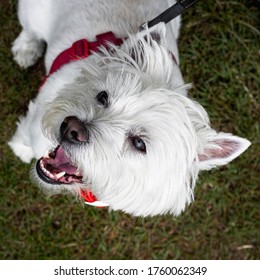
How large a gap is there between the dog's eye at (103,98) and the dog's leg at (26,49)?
4.59 feet

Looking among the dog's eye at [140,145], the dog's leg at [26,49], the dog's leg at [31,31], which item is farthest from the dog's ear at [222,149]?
the dog's leg at [26,49]

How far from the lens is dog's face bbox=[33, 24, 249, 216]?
204cm

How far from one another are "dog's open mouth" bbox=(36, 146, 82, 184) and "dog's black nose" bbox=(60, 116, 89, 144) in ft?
0.67

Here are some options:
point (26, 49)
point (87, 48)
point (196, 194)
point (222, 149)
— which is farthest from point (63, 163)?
point (196, 194)

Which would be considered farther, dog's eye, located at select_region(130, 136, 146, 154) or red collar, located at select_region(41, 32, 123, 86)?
red collar, located at select_region(41, 32, 123, 86)

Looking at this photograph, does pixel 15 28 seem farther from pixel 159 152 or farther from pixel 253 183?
pixel 253 183

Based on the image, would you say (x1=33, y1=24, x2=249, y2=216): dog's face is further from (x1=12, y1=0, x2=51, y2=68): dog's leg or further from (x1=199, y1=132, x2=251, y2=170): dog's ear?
(x1=12, y1=0, x2=51, y2=68): dog's leg

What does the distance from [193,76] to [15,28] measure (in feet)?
4.73

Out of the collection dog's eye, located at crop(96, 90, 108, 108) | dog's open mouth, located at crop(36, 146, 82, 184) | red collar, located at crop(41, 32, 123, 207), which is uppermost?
red collar, located at crop(41, 32, 123, 207)

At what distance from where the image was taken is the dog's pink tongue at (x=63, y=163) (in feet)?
7.37

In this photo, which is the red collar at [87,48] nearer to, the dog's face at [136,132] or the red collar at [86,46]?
the red collar at [86,46]

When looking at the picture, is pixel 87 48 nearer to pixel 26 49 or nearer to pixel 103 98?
pixel 103 98

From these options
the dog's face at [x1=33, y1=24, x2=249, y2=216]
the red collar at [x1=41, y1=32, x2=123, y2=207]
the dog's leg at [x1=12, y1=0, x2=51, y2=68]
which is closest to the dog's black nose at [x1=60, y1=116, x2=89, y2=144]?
the dog's face at [x1=33, y1=24, x2=249, y2=216]

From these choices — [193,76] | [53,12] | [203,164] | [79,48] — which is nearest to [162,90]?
[203,164]
